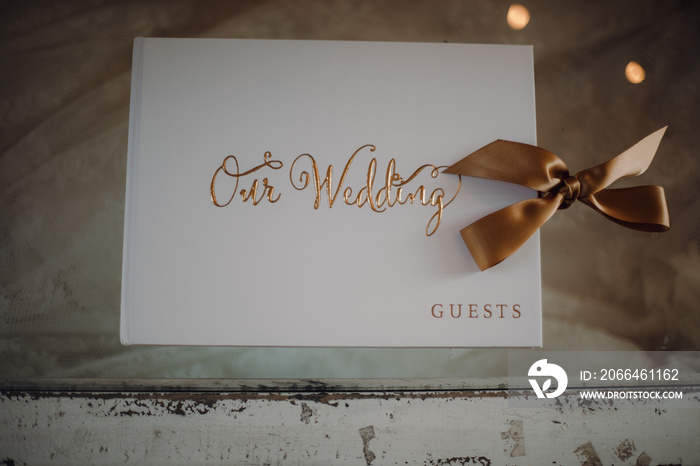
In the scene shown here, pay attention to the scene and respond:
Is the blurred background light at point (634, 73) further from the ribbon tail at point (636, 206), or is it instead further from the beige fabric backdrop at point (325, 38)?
the ribbon tail at point (636, 206)

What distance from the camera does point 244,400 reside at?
1.32ft

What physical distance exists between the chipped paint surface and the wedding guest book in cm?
7

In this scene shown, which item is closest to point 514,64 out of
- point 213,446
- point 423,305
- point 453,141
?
point 453,141

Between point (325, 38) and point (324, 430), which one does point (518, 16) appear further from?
point (324, 430)

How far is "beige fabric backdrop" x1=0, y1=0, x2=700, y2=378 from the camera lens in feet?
1.58

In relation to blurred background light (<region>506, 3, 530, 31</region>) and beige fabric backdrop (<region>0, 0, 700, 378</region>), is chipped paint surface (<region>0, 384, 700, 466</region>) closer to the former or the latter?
beige fabric backdrop (<region>0, 0, 700, 378</region>)

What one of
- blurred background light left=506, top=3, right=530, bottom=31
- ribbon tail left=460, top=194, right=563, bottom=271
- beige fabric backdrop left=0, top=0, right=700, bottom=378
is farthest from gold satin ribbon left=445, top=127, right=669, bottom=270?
blurred background light left=506, top=3, right=530, bottom=31

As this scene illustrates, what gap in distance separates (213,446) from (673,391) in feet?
1.51

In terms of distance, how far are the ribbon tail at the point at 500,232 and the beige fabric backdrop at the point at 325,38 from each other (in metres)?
0.13

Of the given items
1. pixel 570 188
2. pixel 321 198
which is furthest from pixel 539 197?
pixel 321 198

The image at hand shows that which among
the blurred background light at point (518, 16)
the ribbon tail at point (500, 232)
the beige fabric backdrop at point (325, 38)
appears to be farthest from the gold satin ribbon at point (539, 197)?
the blurred background light at point (518, 16)

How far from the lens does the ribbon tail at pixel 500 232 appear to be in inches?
14.9

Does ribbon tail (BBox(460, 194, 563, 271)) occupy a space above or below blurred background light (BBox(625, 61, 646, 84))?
below

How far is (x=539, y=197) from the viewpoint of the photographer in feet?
1.34
